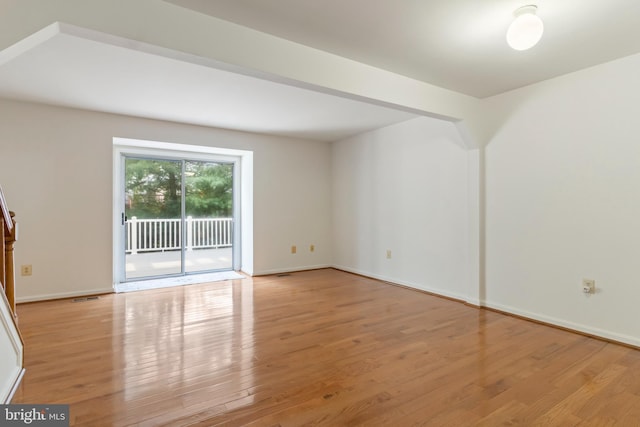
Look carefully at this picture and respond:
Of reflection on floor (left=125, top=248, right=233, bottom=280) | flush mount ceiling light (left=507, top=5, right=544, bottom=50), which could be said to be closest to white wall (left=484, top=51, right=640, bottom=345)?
flush mount ceiling light (left=507, top=5, right=544, bottom=50)

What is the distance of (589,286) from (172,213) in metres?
5.21

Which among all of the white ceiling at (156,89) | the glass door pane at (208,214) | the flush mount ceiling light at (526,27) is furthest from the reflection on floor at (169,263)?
the flush mount ceiling light at (526,27)

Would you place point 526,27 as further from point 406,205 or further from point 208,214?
point 208,214

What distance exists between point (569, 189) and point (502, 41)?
150cm

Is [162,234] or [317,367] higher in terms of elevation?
[162,234]

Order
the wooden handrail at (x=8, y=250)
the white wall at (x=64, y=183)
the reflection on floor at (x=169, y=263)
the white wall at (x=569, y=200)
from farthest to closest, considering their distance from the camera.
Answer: the reflection on floor at (x=169, y=263) → the white wall at (x=64, y=183) → the white wall at (x=569, y=200) → the wooden handrail at (x=8, y=250)

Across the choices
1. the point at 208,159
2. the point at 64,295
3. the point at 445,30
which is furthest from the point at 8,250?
the point at 445,30

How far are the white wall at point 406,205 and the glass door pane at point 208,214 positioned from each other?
191 centimetres

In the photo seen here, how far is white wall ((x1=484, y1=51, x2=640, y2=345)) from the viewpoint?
262cm

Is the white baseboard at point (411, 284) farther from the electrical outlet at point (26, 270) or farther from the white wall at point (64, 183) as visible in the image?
the electrical outlet at point (26, 270)

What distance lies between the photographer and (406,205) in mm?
4500

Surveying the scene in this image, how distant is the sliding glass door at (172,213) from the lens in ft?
16.1

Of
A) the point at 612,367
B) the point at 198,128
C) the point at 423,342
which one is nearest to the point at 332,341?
the point at 423,342

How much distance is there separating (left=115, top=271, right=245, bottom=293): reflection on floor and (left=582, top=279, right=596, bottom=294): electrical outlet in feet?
13.6
